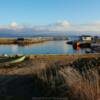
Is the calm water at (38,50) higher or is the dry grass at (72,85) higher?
the dry grass at (72,85)

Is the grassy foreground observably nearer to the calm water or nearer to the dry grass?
the dry grass

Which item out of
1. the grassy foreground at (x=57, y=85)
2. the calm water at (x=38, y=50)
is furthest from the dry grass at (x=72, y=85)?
the calm water at (x=38, y=50)

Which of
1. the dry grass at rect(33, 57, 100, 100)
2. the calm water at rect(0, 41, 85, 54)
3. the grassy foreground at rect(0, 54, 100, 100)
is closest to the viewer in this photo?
the dry grass at rect(33, 57, 100, 100)

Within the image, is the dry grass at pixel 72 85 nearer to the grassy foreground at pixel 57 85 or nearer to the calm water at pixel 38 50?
the grassy foreground at pixel 57 85

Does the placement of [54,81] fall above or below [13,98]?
above

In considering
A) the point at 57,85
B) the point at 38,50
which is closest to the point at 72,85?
the point at 57,85

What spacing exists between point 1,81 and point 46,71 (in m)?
2.11

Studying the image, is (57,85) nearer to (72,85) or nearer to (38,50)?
(72,85)

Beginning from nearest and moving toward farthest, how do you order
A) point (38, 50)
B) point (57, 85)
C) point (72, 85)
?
1. point (72, 85)
2. point (57, 85)
3. point (38, 50)

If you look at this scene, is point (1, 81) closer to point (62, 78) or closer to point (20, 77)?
point (20, 77)

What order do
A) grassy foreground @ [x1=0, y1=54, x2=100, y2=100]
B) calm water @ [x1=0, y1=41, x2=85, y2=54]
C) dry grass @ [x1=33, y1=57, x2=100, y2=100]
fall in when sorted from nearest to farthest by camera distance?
dry grass @ [x1=33, y1=57, x2=100, y2=100] → grassy foreground @ [x1=0, y1=54, x2=100, y2=100] → calm water @ [x1=0, y1=41, x2=85, y2=54]

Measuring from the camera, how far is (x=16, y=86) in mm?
10195

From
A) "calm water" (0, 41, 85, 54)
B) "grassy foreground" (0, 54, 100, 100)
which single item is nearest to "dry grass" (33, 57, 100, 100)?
"grassy foreground" (0, 54, 100, 100)

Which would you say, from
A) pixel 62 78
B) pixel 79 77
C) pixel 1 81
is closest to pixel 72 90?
pixel 79 77
